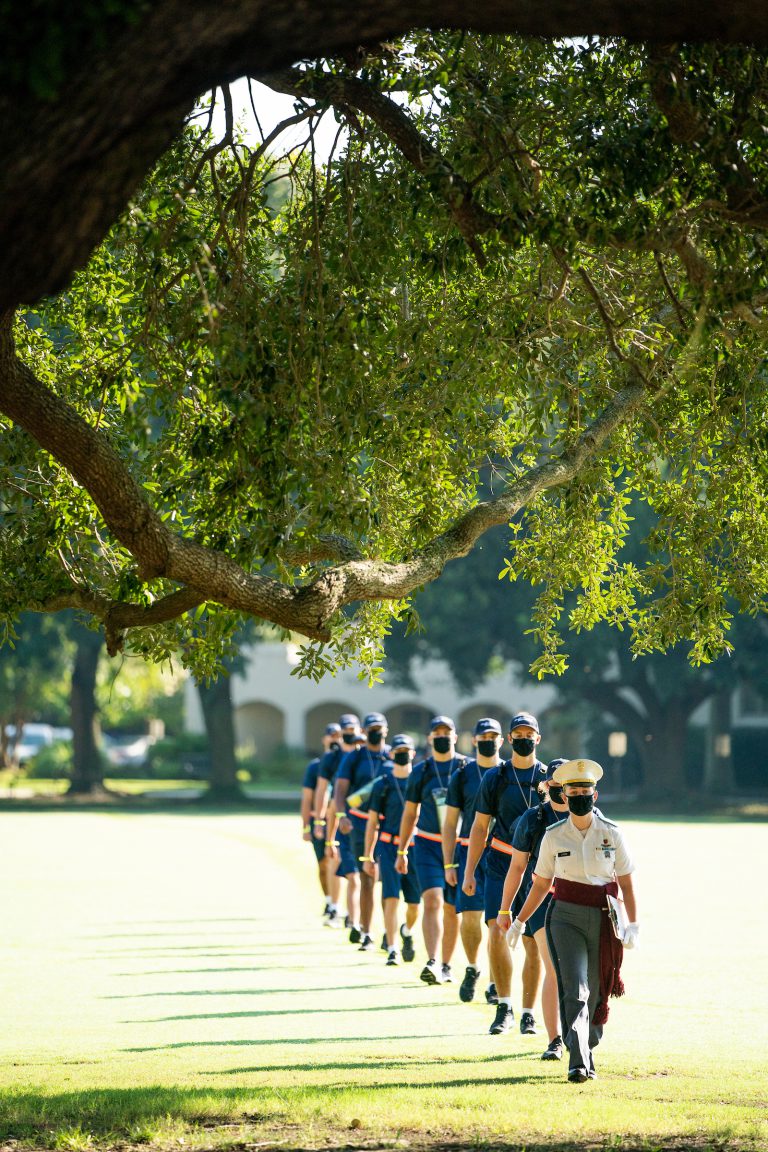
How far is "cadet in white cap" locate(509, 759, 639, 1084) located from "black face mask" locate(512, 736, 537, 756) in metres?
2.10

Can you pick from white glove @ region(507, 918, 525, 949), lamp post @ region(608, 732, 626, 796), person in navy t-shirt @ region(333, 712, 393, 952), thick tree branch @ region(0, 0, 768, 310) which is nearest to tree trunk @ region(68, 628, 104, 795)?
lamp post @ region(608, 732, 626, 796)

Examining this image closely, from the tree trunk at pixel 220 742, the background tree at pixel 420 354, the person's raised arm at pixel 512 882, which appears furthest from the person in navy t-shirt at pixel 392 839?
the tree trunk at pixel 220 742

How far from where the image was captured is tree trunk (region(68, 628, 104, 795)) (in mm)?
57000

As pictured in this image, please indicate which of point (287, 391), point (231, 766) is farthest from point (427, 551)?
point (231, 766)

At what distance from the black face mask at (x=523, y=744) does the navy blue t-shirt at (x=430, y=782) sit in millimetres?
2902

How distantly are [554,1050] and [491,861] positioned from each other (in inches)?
90.3

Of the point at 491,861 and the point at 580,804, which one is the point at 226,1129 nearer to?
the point at 580,804

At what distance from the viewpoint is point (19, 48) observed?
5.04 meters

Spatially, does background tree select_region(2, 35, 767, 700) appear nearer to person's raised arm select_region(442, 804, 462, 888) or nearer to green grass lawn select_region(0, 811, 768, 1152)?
person's raised arm select_region(442, 804, 462, 888)

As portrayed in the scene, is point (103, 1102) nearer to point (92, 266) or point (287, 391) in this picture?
point (287, 391)

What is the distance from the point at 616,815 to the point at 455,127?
142 ft

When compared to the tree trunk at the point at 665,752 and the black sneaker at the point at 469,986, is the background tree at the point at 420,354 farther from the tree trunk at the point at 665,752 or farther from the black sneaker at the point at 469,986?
the tree trunk at the point at 665,752

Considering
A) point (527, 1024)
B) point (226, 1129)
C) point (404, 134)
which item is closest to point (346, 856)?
point (527, 1024)

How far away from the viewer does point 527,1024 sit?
38.5 ft
